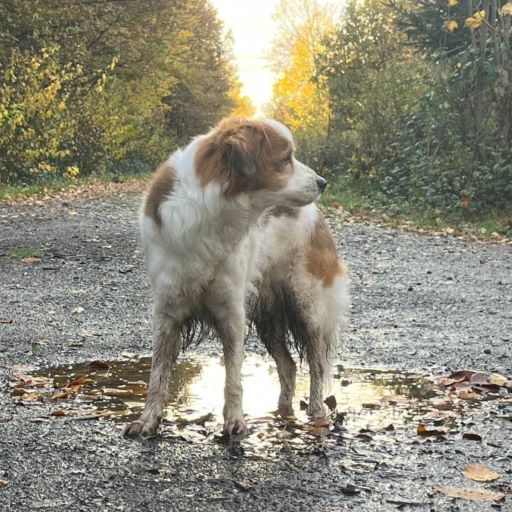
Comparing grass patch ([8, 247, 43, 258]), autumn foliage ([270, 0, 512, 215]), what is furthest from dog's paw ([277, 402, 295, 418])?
autumn foliage ([270, 0, 512, 215])

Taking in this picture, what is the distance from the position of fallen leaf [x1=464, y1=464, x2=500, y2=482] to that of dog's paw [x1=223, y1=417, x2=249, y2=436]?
116cm

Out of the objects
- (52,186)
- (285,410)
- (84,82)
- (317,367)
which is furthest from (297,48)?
(285,410)

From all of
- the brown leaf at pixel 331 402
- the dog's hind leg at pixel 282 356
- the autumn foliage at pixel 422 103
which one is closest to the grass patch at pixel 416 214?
the autumn foliage at pixel 422 103

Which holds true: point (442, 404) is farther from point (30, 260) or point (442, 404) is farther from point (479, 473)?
point (30, 260)

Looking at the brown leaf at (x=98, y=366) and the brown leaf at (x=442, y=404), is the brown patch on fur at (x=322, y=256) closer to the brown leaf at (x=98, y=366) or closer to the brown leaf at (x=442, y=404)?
the brown leaf at (x=442, y=404)

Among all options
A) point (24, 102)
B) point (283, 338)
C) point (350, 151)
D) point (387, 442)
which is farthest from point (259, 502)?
point (350, 151)

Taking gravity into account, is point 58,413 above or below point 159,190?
below

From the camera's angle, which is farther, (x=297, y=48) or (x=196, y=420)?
(x=297, y=48)

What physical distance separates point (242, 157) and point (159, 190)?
1.62 feet

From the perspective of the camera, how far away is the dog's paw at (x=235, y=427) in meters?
4.43

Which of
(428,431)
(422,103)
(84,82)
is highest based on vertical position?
(84,82)

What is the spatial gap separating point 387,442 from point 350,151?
19688 mm

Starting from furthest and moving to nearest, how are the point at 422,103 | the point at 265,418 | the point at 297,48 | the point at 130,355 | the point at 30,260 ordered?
the point at 297,48 → the point at 422,103 → the point at 30,260 → the point at 130,355 → the point at 265,418

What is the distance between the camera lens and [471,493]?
11.7 ft
